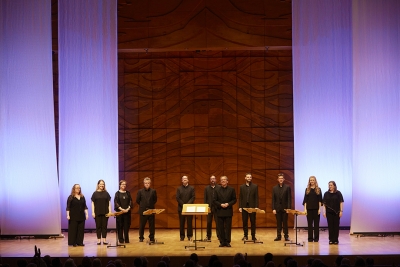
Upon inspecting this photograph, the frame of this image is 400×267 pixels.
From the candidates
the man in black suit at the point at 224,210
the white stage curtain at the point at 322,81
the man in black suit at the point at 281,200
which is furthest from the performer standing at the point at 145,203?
the white stage curtain at the point at 322,81

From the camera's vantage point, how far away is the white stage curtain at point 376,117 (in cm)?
1320

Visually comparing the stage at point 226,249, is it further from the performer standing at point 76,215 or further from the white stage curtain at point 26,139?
the white stage curtain at point 26,139

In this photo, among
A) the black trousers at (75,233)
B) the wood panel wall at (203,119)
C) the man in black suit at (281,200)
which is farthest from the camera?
the wood panel wall at (203,119)

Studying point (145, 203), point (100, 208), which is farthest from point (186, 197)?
point (100, 208)

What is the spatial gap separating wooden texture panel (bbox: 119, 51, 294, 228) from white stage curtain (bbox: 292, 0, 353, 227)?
98cm

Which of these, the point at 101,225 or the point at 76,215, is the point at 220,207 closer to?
the point at 101,225

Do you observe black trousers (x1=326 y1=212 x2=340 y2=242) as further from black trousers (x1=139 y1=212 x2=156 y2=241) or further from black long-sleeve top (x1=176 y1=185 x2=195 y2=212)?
black trousers (x1=139 y1=212 x2=156 y2=241)

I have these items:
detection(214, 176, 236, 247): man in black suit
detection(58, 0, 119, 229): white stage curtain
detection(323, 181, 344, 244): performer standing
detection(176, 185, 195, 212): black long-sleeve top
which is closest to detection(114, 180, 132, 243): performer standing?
detection(176, 185, 195, 212): black long-sleeve top

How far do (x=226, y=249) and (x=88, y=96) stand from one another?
5.02m

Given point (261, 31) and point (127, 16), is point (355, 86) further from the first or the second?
point (127, 16)

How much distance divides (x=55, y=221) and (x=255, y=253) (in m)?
5.17

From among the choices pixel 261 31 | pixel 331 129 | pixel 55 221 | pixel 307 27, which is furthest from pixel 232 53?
pixel 55 221

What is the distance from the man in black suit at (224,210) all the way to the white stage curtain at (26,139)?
377cm

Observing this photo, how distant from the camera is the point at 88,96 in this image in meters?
14.0
